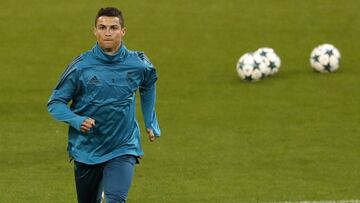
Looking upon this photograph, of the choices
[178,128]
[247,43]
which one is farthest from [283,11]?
[178,128]

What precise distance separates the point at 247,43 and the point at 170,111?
7.83m

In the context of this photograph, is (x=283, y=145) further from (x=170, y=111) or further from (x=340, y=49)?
(x=340, y=49)

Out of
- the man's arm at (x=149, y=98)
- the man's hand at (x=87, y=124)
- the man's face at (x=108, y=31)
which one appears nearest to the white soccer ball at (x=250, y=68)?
the man's arm at (x=149, y=98)

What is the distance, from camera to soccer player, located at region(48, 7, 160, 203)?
9.77 meters

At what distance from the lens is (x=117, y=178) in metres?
9.74

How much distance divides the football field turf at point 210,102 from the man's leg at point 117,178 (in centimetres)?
404

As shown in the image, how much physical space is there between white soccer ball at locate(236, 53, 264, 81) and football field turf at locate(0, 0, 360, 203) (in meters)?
0.18

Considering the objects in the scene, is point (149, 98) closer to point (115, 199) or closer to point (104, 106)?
point (104, 106)

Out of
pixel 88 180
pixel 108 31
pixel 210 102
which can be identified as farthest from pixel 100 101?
pixel 210 102

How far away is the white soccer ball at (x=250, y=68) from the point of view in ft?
79.5

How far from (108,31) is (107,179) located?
137cm

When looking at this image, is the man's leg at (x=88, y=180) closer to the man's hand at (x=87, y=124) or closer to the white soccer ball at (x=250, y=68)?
the man's hand at (x=87, y=124)

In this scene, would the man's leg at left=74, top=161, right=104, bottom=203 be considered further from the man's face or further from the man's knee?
the man's face

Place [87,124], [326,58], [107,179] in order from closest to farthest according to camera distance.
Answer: [87,124] → [107,179] → [326,58]
